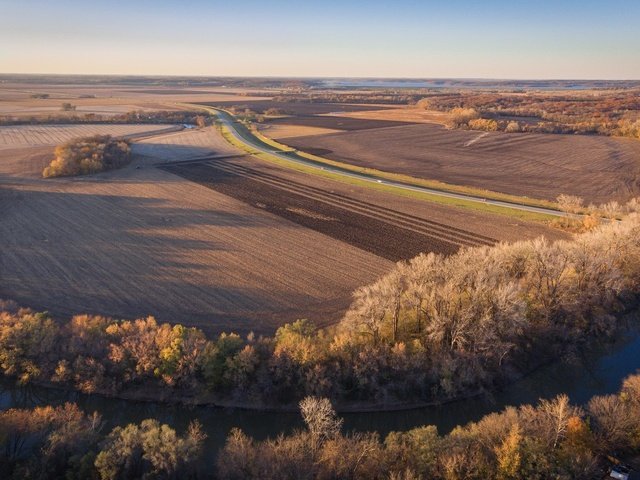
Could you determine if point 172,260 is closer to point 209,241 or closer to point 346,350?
point 209,241

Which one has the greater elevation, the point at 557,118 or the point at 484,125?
the point at 557,118

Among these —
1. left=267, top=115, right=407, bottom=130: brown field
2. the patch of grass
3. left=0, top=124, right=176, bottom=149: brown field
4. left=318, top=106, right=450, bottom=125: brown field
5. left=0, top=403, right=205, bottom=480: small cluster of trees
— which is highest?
left=318, top=106, right=450, bottom=125: brown field

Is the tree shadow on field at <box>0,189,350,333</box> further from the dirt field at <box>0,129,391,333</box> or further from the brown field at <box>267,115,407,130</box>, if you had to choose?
the brown field at <box>267,115,407,130</box>

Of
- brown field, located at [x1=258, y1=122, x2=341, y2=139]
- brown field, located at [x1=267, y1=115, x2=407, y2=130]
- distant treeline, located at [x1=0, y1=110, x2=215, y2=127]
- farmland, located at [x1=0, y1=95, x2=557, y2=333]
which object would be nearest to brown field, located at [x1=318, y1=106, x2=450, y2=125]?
brown field, located at [x1=267, y1=115, x2=407, y2=130]

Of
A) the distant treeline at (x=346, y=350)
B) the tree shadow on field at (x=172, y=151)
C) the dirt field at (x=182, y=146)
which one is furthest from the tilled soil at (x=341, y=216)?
the distant treeline at (x=346, y=350)

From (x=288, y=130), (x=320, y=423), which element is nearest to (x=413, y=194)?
(x=320, y=423)
